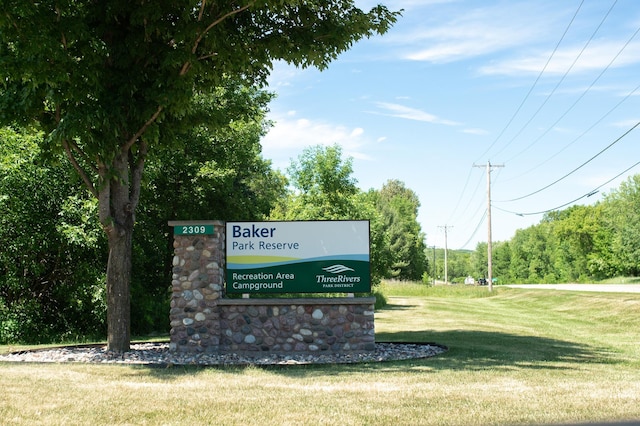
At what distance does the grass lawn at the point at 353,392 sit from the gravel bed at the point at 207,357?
66cm

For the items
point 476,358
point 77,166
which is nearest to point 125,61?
point 77,166

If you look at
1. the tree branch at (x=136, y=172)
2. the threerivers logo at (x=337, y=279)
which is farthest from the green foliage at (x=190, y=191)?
the threerivers logo at (x=337, y=279)

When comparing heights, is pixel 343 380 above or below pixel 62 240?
below

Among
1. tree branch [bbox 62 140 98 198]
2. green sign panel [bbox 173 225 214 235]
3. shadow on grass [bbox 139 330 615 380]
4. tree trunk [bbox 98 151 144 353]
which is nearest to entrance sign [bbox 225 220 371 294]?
green sign panel [bbox 173 225 214 235]

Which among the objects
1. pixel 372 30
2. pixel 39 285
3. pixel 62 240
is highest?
pixel 372 30

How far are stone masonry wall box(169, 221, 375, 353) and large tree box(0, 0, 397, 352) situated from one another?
130cm

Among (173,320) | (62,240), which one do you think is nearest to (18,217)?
(62,240)

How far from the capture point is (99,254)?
1752 cm

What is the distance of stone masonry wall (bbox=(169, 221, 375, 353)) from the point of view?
40.7ft

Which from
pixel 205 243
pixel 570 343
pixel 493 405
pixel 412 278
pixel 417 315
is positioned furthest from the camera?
pixel 412 278

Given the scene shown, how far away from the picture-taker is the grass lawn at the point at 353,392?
658 cm

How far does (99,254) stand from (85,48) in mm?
7799

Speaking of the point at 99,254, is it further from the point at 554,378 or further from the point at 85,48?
the point at 554,378

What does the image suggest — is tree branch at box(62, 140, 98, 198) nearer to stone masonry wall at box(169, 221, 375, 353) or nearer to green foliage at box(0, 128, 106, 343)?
stone masonry wall at box(169, 221, 375, 353)
